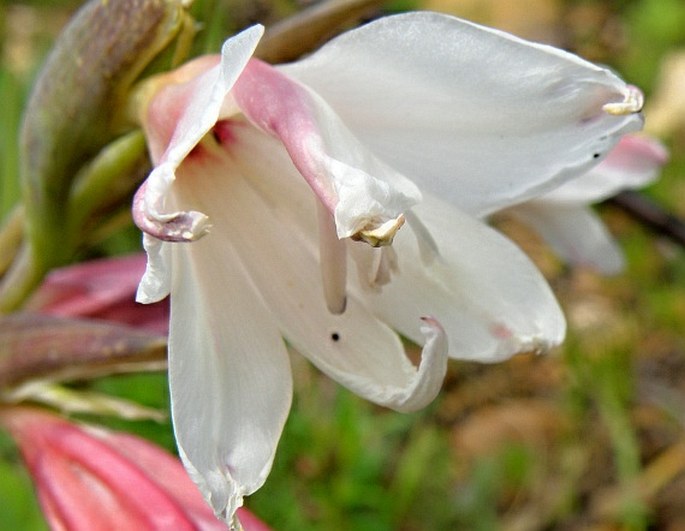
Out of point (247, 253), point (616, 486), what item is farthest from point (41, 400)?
point (616, 486)

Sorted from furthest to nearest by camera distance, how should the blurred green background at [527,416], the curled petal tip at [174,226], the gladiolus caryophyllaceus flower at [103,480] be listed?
1. the blurred green background at [527,416]
2. the gladiolus caryophyllaceus flower at [103,480]
3. the curled petal tip at [174,226]

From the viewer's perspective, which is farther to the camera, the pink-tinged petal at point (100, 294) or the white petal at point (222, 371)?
the pink-tinged petal at point (100, 294)

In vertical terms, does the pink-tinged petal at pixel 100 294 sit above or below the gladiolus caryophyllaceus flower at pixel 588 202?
below

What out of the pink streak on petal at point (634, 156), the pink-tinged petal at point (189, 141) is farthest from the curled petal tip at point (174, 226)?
the pink streak on petal at point (634, 156)

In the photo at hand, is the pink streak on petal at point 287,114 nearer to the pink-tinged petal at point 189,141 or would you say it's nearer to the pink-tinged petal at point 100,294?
the pink-tinged petal at point 189,141

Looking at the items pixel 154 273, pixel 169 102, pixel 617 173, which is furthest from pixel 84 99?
pixel 617 173

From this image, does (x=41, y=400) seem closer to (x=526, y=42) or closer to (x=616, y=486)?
(x=526, y=42)
